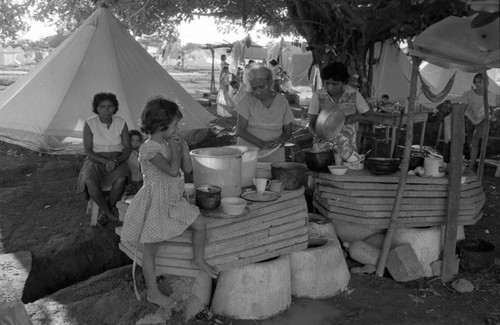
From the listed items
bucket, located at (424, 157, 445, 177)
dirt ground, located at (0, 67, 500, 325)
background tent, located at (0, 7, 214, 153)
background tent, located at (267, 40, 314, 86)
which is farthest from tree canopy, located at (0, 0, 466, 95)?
background tent, located at (267, 40, 314, 86)

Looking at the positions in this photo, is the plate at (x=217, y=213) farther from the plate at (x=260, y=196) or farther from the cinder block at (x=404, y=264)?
the cinder block at (x=404, y=264)

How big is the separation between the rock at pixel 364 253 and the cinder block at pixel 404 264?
11cm

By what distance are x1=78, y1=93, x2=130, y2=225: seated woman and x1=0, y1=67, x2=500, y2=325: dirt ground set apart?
1.00 ft

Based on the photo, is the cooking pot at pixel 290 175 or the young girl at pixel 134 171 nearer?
the cooking pot at pixel 290 175

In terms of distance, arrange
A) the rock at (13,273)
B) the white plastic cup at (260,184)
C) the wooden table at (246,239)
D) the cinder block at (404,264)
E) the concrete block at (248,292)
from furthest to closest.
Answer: the cinder block at (404,264)
the rock at (13,273)
the white plastic cup at (260,184)
the concrete block at (248,292)
the wooden table at (246,239)

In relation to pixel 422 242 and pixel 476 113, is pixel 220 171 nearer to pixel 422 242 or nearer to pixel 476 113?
pixel 422 242

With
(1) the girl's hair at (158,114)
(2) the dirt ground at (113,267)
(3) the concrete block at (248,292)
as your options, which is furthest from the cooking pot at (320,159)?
(1) the girl's hair at (158,114)

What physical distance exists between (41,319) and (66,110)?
14.8 ft

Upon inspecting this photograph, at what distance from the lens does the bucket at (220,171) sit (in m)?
3.13

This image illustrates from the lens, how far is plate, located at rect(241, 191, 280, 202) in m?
3.24

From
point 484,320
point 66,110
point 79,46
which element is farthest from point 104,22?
point 484,320

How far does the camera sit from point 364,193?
4.02 meters

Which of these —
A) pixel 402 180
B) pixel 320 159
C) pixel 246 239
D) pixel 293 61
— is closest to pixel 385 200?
pixel 402 180

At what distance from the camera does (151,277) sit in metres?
2.84
